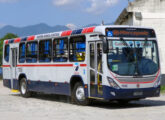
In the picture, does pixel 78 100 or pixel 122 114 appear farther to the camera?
pixel 78 100

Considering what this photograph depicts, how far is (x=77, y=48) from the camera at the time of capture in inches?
670

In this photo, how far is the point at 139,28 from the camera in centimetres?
1619

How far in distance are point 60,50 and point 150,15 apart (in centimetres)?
1381

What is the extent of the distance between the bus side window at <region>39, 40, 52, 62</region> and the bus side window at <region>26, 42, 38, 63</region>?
575 mm

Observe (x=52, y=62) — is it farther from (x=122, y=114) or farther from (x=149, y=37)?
(x=122, y=114)

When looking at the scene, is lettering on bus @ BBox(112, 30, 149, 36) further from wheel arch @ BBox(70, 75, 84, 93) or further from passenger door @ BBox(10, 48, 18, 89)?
passenger door @ BBox(10, 48, 18, 89)

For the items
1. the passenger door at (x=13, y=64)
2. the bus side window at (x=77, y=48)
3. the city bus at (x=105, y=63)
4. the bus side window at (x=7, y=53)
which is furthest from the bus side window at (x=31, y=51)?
the bus side window at (x=77, y=48)

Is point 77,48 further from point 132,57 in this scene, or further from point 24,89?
point 24,89

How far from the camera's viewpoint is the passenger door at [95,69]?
617 inches

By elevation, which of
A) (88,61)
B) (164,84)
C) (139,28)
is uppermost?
(139,28)

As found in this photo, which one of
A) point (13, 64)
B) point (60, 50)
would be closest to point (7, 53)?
point (13, 64)

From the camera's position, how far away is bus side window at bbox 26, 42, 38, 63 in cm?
2069

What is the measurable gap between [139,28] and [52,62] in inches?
182

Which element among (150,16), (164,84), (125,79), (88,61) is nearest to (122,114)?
(125,79)
